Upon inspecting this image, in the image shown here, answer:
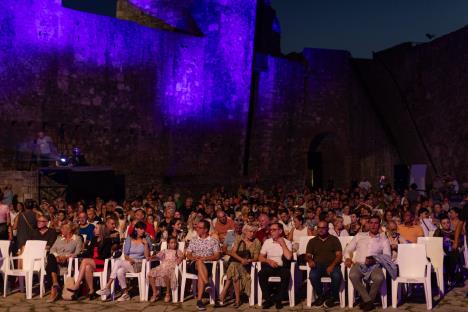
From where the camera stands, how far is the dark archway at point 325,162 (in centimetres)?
2380

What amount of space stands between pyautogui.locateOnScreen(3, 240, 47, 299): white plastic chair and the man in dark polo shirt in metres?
3.59

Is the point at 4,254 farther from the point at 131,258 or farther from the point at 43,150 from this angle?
the point at 43,150

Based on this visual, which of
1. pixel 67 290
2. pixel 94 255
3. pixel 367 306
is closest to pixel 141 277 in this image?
pixel 94 255

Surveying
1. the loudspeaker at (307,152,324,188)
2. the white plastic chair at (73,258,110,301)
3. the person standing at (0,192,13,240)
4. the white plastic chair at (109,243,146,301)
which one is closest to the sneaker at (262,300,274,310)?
the white plastic chair at (109,243,146,301)

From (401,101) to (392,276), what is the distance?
50.2 feet

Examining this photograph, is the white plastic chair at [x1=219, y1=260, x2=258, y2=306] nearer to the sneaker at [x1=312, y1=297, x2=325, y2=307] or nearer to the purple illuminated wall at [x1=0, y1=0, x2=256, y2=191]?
the sneaker at [x1=312, y1=297, x2=325, y2=307]

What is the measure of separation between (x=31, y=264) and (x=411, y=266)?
5004 millimetres

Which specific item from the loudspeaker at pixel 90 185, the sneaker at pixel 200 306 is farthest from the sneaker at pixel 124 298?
the loudspeaker at pixel 90 185

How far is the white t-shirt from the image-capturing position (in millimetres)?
7566

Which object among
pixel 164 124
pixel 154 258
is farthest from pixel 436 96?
pixel 154 258

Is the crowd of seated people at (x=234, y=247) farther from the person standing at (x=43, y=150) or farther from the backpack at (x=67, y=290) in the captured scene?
the person standing at (x=43, y=150)

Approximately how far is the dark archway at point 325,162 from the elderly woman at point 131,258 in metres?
15.9

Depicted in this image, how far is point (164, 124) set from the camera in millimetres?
18484

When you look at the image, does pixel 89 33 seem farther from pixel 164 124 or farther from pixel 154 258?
pixel 154 258
